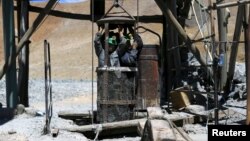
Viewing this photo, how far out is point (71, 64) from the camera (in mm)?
42250

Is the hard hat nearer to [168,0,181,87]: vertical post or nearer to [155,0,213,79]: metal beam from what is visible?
[155,0,213,79]: metal beam

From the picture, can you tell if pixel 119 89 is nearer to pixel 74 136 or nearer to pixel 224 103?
pixel 74 136

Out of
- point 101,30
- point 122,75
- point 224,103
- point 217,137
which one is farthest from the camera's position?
point 224,103

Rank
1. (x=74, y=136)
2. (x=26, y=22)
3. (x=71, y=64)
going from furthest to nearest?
(x=71, y=64)
(x=26, y=22)
(x=74, y=136)

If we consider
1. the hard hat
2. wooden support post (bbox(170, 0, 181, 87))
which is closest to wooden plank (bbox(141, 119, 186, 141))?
the hard hat

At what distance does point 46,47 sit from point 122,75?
4.65 feet

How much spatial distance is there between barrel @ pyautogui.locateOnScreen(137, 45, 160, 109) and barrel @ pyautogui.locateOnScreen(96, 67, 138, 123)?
1.48 meters

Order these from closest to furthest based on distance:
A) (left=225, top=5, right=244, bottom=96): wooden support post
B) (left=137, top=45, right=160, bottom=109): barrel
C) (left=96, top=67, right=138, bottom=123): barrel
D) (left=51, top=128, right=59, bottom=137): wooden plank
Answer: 1. (left=51, top=128, right=59, bottom=137): wooden plank
2. (left=96, top=67, right=138, bottom=123): barrel
3. (left=225, top=5, right=244, bottom=96): wooden support post
4. (left=137, top=45, right=160, bottom=109): barrel

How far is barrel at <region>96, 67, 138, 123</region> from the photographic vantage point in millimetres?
10414

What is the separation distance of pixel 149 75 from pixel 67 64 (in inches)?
1214

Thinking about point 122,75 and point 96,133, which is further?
point 122,75

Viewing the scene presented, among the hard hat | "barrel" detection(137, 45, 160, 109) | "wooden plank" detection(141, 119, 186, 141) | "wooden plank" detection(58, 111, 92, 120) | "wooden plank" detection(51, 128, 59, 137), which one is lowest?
"wooden plank" detection(51, 128, 59, 137)

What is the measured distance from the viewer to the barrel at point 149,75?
1198 cm

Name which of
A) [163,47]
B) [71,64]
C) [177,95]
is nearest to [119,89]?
[177,95]
